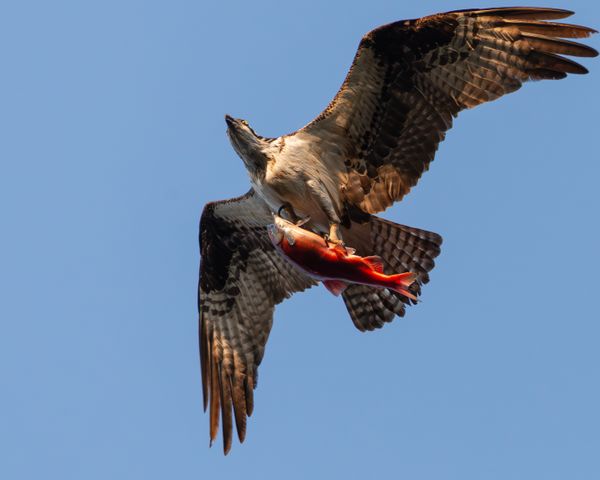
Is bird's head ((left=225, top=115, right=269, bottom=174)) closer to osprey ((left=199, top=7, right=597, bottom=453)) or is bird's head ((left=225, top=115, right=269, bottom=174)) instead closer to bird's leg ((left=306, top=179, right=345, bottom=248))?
osprey ((left=199, top=7, right=597, bottom=453))

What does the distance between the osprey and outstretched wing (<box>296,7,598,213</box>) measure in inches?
0.5

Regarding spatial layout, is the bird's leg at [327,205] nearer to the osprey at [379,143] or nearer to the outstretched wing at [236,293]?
the osprey at [379,143]

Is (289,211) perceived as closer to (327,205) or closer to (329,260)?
(327,205)

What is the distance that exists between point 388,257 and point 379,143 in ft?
4.67

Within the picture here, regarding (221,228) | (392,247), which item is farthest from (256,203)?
(392,247)

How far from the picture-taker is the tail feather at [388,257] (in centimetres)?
1393

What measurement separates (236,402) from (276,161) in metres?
3.29

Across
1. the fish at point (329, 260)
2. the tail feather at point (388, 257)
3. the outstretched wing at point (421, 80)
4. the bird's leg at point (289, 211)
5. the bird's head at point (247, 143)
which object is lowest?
the fish at point (329, 260)

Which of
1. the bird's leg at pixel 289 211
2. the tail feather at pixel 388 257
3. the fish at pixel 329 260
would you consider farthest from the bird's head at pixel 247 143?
the fish at pixel 329 260

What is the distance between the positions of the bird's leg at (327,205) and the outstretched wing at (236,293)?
1.26m

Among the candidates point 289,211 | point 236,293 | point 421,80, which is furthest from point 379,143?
point 236,293

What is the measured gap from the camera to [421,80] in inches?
528

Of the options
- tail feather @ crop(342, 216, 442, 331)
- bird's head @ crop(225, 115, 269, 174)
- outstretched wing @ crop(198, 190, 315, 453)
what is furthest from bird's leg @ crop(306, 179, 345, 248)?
outstretched wing @ crop(198, 190, 315, 453)

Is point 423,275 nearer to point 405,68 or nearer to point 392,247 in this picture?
point 392,247
